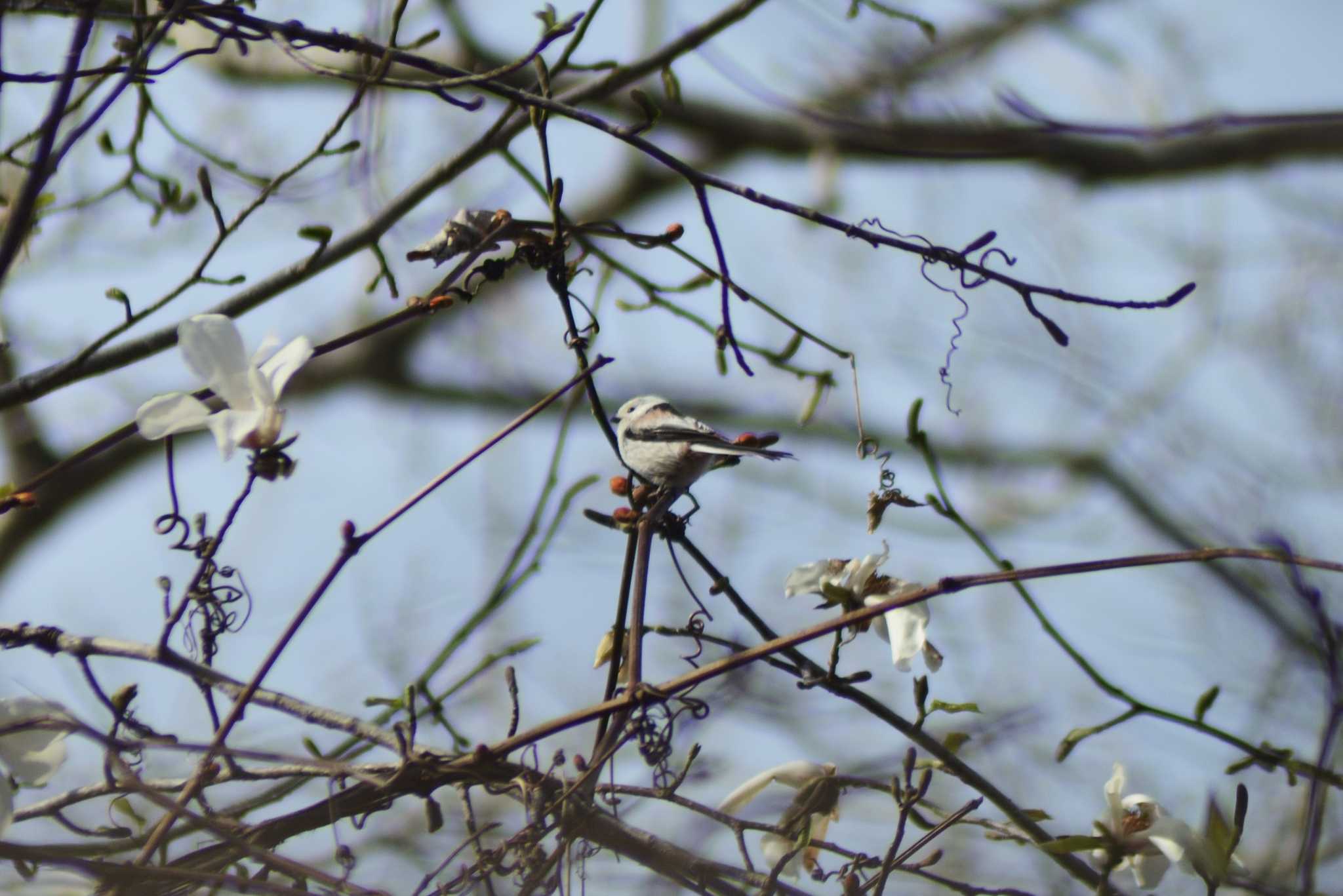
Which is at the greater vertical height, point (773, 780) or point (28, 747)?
point (28, 747)

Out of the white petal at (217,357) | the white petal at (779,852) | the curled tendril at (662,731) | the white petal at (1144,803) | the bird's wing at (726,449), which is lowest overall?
the white petal at (1144,803)

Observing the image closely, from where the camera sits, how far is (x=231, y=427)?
0.74 meters

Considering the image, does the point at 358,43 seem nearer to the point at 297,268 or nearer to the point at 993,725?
the point at 297,268

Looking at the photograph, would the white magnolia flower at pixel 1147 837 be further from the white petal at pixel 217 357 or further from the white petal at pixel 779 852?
the white petal at pixel 217 357

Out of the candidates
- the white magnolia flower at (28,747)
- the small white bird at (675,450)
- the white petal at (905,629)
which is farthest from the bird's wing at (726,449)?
the white magnolia flower at (28,747)

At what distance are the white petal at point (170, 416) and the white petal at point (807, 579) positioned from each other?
1.40 ft

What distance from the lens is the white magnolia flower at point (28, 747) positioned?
0.77 m

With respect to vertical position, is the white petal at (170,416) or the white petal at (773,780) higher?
the white petal at (170,416)

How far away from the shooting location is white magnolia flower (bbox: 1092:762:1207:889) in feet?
2.76

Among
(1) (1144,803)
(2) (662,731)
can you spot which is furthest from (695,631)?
(1) (1144,803)

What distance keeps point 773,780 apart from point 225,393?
0.49m

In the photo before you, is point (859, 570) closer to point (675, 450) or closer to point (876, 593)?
point (876, 593)

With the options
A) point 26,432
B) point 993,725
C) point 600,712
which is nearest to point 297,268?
point 600,712

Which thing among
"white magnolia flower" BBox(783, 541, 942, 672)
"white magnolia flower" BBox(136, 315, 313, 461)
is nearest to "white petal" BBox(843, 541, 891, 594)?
"white magnolia flower" BBox(783, 541, 942, 672)
